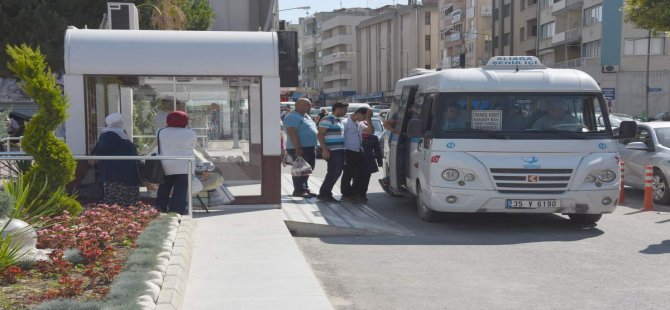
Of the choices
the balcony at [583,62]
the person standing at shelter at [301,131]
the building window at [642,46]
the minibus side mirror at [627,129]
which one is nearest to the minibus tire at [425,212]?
the person standing at shelter at [301,131]

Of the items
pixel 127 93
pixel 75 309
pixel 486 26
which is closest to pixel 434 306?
pixel 75 309

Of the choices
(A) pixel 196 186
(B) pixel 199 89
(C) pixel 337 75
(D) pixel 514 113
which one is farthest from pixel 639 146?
(C) pixel 337 75

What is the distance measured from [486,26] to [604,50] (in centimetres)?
2779

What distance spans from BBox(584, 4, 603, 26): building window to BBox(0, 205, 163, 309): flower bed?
51774 millimetres

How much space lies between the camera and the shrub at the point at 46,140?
27.2 ft

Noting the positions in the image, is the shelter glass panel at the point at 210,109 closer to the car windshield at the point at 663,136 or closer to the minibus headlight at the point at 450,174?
the minibus headlight at the point at 450,174

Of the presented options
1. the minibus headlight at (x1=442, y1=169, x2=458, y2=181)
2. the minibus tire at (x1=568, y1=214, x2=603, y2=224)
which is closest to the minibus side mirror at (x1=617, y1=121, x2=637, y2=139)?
the minibus tire at (x1=568, y1=214, x2=603, y2=224)

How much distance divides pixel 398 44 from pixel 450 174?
3628 inches

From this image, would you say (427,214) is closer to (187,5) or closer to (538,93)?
(538,93)

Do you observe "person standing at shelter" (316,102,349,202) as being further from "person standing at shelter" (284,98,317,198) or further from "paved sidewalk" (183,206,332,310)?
"paved sidewalk" (183,206,332,310)

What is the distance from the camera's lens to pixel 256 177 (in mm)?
11906

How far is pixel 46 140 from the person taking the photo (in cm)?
855

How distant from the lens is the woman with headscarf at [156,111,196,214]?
1015cm

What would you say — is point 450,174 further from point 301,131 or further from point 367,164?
point 301,131
